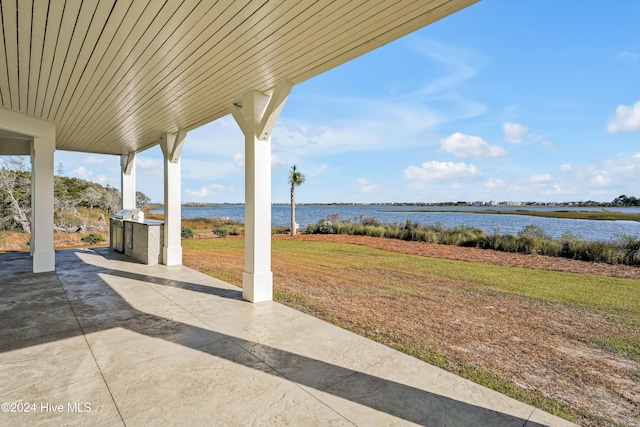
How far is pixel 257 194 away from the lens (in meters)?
4.28

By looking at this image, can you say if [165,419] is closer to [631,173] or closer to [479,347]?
[479,347]

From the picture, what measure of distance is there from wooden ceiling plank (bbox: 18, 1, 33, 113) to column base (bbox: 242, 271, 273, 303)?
11.1ft

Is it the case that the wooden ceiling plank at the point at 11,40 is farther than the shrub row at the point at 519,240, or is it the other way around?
the shrub row at the point at 519,240

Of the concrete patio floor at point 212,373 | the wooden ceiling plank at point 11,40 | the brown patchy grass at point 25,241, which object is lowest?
the concrete patio floor at point 212,373

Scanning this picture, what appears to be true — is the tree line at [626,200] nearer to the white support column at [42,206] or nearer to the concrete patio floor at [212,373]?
the concrete patio floor at [212,373]

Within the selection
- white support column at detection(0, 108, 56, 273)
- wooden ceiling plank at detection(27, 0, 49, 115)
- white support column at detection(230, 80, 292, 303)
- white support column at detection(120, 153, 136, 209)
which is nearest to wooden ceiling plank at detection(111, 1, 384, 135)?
white support column at detection(230, 80, 292, 303)

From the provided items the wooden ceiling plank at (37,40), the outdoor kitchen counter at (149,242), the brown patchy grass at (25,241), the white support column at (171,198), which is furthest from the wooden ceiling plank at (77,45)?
the brown patchy grass at (25,241)

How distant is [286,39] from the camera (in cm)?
268

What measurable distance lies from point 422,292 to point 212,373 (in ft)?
12.9

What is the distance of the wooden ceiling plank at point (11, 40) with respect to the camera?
229 centimetres

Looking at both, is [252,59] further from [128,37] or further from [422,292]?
[422,292]

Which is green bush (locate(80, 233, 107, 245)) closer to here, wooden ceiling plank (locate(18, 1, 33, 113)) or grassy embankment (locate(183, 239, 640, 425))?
grassy embankment (locate(183, 239, 640, 425))

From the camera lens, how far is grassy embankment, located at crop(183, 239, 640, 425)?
278 centimetres

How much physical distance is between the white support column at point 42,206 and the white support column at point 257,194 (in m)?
4.58
